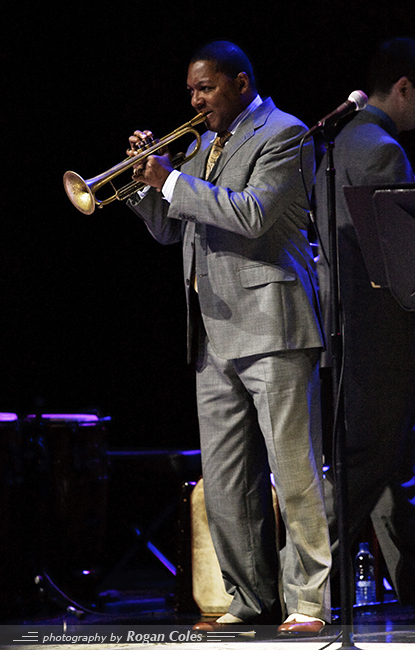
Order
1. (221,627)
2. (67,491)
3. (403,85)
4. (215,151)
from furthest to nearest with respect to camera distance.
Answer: (67,491), (403,85), (215,151), (221,627)

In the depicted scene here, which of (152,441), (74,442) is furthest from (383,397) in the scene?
(152,441)

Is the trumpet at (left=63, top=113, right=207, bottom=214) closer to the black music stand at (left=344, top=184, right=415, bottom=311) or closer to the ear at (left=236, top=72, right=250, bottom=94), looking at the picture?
the ear at (left=236, top=72, right=250, bottom=94)

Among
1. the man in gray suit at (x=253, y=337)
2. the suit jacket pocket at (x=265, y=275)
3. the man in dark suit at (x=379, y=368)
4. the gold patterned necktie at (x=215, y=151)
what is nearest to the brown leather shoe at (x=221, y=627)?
the man in gray suit at (x=253, y=337)

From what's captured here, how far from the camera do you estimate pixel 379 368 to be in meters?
2.97

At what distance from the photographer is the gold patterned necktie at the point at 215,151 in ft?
9.52

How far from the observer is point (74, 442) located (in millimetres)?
3783

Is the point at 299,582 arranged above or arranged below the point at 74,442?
below

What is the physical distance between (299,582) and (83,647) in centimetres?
66

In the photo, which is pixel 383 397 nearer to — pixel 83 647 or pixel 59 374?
pixel 83 647

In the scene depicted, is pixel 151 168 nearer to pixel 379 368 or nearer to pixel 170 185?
pixel 170 185

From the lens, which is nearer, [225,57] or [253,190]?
[253,190]

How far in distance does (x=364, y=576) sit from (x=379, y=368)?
99cm

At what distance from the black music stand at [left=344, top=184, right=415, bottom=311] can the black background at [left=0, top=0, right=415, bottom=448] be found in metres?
2.82

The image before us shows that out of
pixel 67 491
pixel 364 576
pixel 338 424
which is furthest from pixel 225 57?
pixel 364 576
